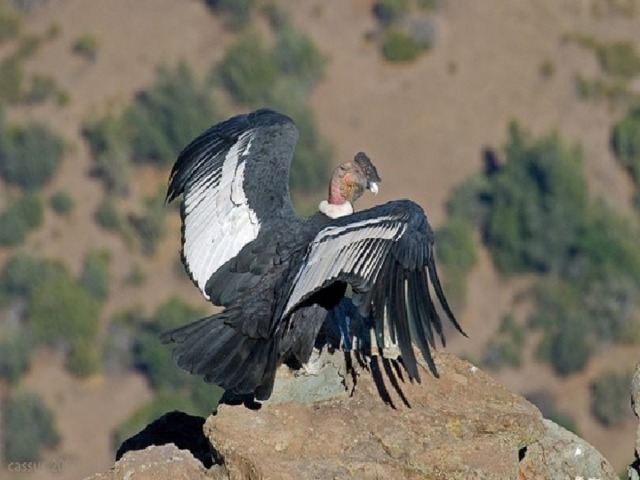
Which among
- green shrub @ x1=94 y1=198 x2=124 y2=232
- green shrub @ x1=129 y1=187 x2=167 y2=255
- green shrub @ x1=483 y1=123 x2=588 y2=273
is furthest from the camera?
green shrub @ x1=483 y1=123 x2=588 y2=273

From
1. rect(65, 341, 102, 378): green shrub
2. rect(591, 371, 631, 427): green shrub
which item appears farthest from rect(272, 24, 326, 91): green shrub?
rect(591, 371, 631, 427): green shrub

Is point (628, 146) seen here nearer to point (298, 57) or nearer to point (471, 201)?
point (471, 201)

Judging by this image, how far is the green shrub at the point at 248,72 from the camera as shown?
56.6 meters

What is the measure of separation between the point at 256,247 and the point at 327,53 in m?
45.1

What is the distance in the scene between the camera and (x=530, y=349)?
47469 mm

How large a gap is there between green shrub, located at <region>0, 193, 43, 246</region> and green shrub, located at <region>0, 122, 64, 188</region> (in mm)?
1430

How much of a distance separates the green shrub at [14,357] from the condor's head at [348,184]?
35.1 metres

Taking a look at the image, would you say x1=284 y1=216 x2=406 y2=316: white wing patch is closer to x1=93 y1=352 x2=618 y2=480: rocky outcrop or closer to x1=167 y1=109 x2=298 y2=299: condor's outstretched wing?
x1=93 y1=352 x2=618 y2=480: rocky outcrop

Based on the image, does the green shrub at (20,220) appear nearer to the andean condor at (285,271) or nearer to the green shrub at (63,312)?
the green shrub at (63,312)

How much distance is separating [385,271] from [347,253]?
0.26 m

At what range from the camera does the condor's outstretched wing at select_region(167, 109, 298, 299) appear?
12.2m

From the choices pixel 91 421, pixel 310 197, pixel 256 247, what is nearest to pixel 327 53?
pixel 310 197

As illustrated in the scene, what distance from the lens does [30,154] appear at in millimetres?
52062

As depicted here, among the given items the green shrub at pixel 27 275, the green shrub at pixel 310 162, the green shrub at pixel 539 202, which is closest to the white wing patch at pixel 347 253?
the green shrub at pixel 27 275
